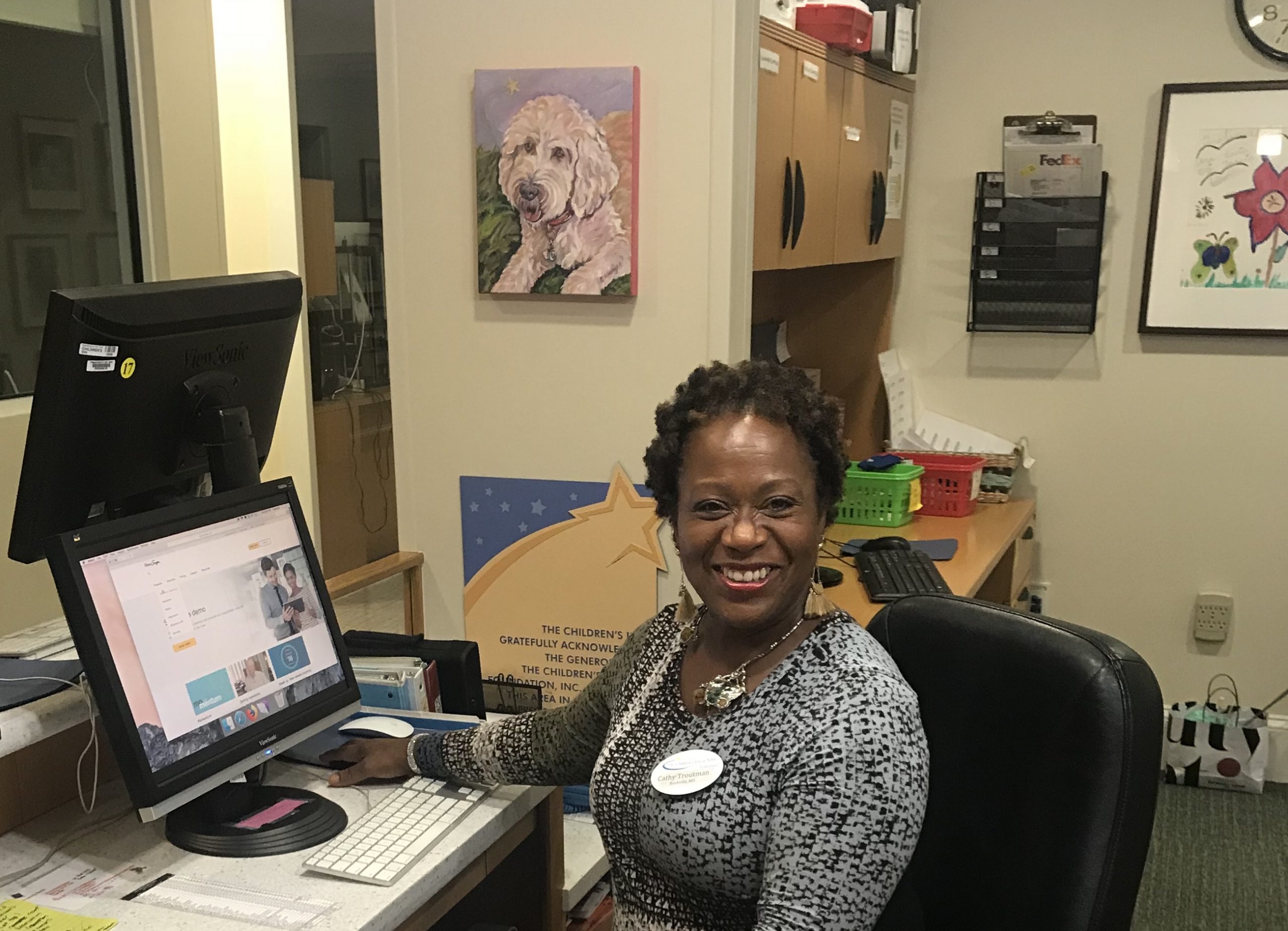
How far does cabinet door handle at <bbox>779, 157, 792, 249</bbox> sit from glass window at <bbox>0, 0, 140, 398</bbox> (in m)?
1.96

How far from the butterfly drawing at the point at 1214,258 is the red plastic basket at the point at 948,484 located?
85cm

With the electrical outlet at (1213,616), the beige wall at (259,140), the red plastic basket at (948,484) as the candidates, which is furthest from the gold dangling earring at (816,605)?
the beige wall at (259,140)

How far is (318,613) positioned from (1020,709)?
937 millimetres

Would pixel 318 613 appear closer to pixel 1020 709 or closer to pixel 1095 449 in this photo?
pixel 1020 709

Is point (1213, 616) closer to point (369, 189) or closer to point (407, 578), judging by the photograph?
point (407, 578)

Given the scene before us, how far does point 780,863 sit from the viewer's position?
1.20 meters

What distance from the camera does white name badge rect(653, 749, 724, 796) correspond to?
1288 millimetres

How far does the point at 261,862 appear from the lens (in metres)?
1.43

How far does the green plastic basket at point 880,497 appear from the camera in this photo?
10.4 ft

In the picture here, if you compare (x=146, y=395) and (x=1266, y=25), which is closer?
(x=146, y=395)

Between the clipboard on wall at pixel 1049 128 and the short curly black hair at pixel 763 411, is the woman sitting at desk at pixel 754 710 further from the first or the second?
the clipboard on wall at pixel 1049 128

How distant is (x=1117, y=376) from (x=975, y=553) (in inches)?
39.5

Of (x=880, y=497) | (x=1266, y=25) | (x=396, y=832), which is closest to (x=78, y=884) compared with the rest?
(x=396, y=832)

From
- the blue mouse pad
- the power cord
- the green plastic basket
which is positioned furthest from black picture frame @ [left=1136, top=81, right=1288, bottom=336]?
the power cord
